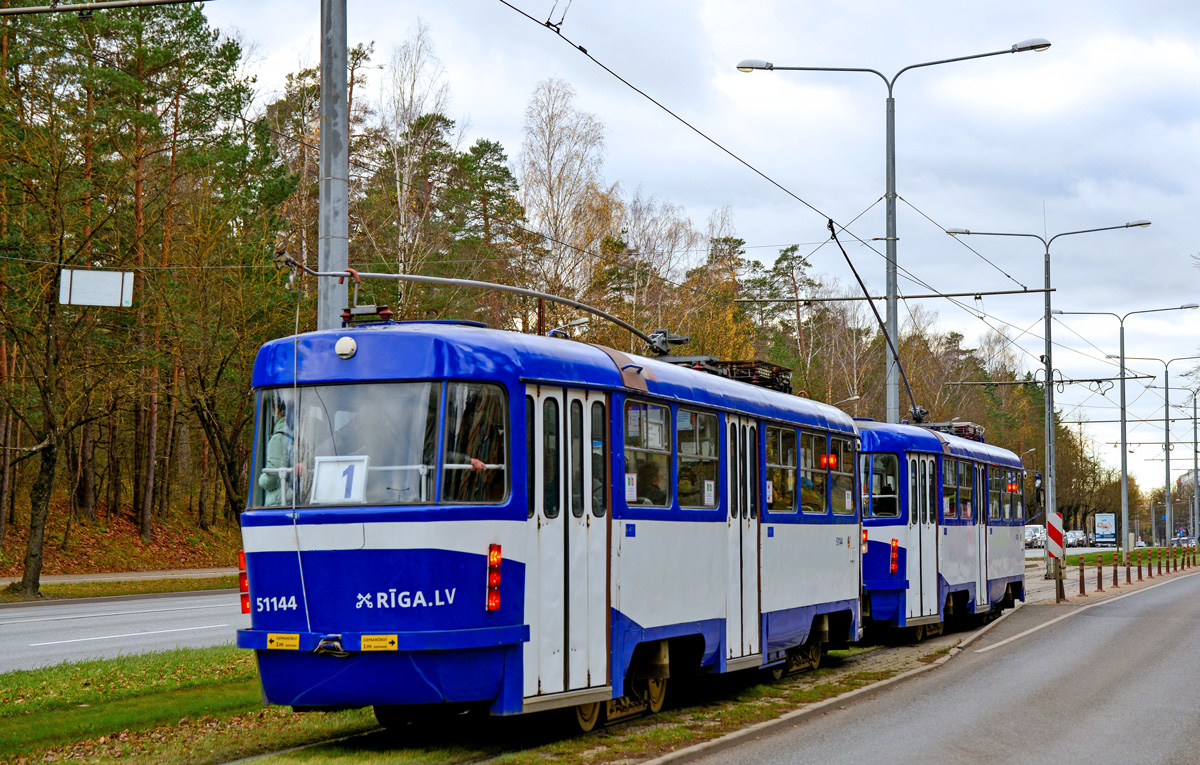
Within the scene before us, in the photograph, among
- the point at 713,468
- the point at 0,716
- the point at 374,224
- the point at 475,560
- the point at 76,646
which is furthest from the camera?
the point at 374,224

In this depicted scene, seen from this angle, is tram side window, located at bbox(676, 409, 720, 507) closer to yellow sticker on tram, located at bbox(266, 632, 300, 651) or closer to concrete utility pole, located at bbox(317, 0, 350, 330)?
concrete utility pole, located at bbox(317, 0, 350, 330)

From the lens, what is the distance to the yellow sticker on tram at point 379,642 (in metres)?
8.47

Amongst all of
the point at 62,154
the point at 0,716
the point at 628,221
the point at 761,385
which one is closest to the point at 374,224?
the point at 628,221

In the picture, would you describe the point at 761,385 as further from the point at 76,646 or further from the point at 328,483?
the point at 76,646

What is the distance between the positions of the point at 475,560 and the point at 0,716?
4732 millimetres

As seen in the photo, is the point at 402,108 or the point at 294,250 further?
the point at 294,250

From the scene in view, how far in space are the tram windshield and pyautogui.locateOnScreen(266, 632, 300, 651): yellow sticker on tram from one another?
0.87m

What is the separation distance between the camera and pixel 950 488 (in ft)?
68.2

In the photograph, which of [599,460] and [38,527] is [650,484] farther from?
[38,527]

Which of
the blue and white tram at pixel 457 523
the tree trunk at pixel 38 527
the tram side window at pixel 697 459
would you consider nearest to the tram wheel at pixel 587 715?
the blue and white tram at pixel 457 523

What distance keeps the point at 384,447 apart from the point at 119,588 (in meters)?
23.2

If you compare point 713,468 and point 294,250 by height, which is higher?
point 294,250

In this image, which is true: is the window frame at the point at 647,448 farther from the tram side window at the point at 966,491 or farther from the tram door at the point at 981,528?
the tram door at the point at 981,528

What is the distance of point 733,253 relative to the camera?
58844 millimetres
